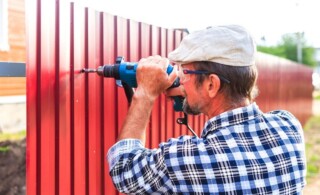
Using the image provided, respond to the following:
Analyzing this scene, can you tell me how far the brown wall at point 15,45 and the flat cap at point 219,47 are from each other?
6167 mm

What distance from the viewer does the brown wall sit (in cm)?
759

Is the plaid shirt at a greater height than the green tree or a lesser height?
lesser

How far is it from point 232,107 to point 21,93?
22.3 ft

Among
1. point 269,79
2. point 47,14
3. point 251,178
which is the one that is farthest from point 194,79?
point 269,79

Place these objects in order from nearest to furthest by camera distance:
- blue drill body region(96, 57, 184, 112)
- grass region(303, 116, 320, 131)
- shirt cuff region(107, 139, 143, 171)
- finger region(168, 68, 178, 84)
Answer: shirt cuff region(107, 139, 143, 171) → finger region(168, 68, 178, 84) → blue drill body region(96, 57, 184, 112) → grass region(303, 116, 320, 131)

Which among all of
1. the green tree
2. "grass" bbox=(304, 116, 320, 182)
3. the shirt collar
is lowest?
"grass" bbox=(304, 116, 320, 182)

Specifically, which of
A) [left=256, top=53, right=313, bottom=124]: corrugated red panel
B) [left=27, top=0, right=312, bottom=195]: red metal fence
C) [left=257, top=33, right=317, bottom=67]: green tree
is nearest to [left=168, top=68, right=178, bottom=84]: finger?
[left=27, top=0, right=312, bottom=195]: red metal fence

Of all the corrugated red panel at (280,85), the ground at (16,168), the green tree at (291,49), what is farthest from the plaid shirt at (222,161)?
the green tree at (291,49)

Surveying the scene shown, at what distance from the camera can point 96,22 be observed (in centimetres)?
285

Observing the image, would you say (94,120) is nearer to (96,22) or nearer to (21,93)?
(96,22)

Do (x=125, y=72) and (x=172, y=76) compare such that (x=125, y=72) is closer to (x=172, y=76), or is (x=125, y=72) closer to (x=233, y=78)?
(x=172, y=76)

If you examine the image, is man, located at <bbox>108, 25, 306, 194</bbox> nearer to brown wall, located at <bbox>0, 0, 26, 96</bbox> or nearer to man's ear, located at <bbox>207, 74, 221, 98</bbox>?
man's ear, located at <bbox>207, 74, 221, 98</bbox>

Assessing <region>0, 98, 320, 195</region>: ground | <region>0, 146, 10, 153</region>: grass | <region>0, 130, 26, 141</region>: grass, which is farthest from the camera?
<region>0, 130, 26, 141</region>: grass

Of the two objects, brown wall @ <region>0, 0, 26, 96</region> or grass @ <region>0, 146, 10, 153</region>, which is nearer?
grass @ <region>0, 146, 10, 153</region>
